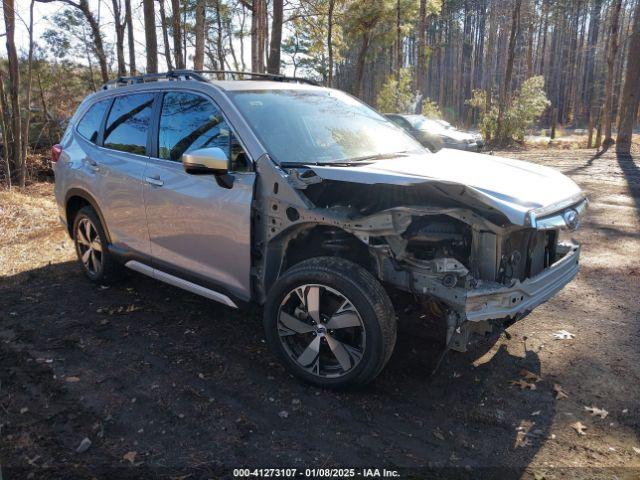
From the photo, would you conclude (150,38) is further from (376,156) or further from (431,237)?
(431,237)

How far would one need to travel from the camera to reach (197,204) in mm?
3664

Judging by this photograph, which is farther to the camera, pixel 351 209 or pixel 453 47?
pixel 453 47

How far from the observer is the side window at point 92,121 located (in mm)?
4871

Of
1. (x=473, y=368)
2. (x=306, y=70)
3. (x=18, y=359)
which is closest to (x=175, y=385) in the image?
(x=18, y=359)

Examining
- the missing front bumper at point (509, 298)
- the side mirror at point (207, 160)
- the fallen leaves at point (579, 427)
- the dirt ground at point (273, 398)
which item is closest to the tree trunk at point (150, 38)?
the dirt ground at point (273, 398)

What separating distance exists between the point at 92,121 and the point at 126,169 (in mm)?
1099

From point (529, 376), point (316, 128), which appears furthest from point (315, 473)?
point (316, 128)

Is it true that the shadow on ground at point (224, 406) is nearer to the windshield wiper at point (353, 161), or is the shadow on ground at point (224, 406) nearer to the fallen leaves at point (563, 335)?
the fallen leaves at point (563, 335)

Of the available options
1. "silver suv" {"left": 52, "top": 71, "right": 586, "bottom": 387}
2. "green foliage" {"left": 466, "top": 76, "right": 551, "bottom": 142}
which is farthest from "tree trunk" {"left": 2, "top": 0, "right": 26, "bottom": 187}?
"green foliage" {"left": 466, "top": 76, "right": 551, "bottom": 142}

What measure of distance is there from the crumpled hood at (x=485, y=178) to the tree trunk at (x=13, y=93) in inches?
383

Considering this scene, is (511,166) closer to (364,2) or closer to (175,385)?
(175,385)

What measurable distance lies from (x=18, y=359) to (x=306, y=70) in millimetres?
52026

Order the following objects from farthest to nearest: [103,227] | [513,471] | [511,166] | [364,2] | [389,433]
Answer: [364,2] → [103,227] → [511,166] → [389,433] → [513,471]

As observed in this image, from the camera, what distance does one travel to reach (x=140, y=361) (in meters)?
3.67
